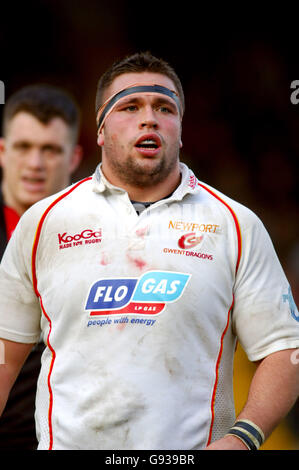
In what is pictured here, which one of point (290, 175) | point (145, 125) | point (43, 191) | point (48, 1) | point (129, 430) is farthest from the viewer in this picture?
point (48, 1)

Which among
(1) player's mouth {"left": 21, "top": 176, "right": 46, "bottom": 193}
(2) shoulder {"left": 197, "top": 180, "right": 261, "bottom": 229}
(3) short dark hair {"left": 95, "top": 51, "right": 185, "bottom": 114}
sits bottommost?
(1) player's mouth {"left": 21, "top": 176, "right": 46, "bottom": 193}

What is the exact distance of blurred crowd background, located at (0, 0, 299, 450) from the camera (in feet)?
31.6

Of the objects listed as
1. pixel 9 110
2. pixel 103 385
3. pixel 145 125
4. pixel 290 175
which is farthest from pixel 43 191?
pixel 290 175

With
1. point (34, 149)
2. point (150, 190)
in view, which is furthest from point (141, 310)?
point (34, 149)

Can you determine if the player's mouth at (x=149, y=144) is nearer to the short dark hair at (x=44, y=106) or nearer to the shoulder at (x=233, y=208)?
the shoulder at (x=233, y=208)

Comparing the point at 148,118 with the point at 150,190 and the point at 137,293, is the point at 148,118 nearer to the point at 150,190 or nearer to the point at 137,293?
the point at 150,190

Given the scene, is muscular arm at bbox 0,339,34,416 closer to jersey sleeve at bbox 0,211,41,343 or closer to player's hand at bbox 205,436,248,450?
jersey sleeve at bbox 0,211,41,343

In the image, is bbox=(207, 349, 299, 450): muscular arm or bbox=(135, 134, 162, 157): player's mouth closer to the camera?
bbox=(207, 349, 299, 450): muscular arm

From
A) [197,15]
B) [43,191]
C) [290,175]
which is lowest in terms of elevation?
[290,175]

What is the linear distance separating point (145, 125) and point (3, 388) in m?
1.29

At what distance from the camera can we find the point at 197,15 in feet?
33.3

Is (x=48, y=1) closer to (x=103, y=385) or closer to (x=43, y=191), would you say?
(x=43, y=191)

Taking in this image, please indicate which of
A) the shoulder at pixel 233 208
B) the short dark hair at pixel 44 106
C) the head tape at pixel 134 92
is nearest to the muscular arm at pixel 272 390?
the shoulder at pixel 233 208

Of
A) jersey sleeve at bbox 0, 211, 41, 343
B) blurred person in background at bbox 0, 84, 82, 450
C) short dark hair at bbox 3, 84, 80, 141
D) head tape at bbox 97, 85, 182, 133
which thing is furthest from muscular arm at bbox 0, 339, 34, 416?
short dark hair at bbox 3, 84, 80, 141
